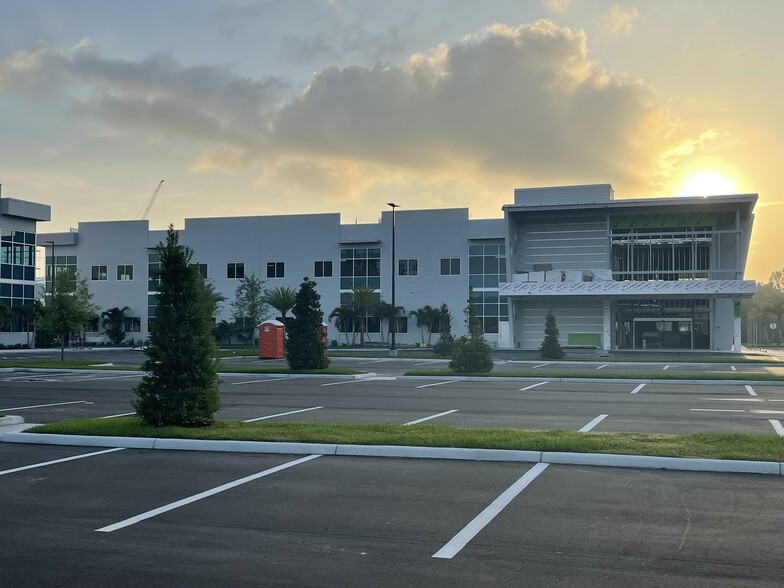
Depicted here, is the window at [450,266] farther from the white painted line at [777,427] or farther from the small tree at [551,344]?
the white painted line at [777,427]

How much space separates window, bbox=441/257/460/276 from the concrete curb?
174ft

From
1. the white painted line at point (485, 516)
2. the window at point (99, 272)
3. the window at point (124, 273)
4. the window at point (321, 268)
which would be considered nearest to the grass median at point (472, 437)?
the white painted line at point (485, 516)

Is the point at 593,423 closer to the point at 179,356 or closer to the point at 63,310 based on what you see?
the point at 179,356

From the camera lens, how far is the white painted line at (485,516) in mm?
6488

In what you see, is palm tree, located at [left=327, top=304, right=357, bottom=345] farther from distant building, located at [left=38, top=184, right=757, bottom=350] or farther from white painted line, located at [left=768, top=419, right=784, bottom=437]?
white painted line, located at [left=768, top=419, right=784, bottom=437]

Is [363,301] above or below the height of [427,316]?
above

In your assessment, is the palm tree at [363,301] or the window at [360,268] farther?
the window at [360,268]

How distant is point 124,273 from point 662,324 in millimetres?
49579

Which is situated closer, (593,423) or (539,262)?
(593,423)

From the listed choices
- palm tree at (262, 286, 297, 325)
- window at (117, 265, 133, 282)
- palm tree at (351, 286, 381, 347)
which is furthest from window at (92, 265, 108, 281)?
palm tree at (351, 286, 381, 347)

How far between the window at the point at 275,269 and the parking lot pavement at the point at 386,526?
59130 mm

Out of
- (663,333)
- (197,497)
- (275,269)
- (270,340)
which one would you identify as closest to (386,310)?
(275,269)

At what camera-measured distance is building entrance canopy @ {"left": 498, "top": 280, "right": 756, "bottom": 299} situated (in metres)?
54.1

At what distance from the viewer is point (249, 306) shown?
6506 centimetres
